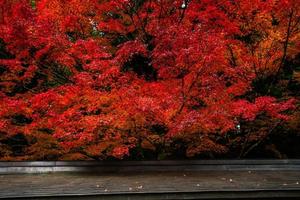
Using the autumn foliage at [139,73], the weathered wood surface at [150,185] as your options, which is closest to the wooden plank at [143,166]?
the weathered wood surface at [150,185]

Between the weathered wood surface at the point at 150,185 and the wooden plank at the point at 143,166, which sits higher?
the wooden plank at the point at 143,166

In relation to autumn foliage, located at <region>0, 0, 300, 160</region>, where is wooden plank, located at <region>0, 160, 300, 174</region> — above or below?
below

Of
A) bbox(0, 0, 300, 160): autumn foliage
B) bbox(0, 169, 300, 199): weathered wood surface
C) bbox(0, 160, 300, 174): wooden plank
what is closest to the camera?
bbox(0, 169, 300, 199): weathered wood surface

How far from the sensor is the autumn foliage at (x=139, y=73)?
14.5m

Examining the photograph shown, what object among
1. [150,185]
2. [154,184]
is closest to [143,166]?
[154,184]

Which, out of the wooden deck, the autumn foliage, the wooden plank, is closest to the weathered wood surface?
the wooden deck

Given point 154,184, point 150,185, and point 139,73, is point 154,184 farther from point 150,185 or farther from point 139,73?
point 139,73

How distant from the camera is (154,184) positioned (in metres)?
11.4

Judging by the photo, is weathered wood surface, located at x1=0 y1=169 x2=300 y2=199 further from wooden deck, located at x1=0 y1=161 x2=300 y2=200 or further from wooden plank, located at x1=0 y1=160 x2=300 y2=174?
wooden plank, located at x1=0 y1=160 x2=300 y2=174

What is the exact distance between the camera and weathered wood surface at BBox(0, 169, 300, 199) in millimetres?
10195

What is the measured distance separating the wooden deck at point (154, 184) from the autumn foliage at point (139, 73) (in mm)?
1664

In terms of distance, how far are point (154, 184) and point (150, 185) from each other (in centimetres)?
22

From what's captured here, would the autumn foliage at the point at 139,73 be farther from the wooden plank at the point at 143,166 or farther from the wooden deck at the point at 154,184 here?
the wooden deck at the point at 154,184

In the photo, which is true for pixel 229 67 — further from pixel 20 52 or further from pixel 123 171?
pixel 20 52
